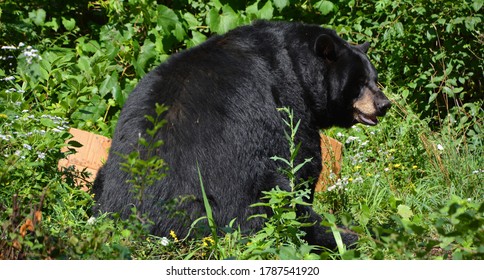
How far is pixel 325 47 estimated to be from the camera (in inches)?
247

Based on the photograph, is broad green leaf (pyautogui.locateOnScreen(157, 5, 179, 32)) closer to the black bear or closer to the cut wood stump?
the cut wood stump

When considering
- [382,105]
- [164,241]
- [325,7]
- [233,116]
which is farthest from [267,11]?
[164,241]

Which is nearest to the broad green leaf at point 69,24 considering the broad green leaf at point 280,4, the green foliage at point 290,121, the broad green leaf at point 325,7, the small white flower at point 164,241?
the green foliage at point 290,121

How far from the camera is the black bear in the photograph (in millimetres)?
5254

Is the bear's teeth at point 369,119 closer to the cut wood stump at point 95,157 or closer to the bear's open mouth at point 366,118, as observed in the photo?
the bear's open mouth at point 366,118

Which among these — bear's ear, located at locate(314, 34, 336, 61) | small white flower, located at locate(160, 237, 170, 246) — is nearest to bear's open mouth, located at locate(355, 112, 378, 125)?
bear's ear, located at locate(314, 34, 336, 61)

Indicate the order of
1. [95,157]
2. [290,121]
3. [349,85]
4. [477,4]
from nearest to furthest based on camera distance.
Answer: [290,121]
[349,85]
[95,157]
[477,4]

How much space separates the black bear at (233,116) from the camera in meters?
5.25

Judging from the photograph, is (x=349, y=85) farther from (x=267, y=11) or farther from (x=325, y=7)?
(x=325, y=7)

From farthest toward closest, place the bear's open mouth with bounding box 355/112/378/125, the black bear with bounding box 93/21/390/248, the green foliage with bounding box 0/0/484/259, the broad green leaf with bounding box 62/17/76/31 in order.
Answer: the broad green leaf with bounding box 62/17/76/31, the bear's open mouth with bounding box 355/112/378/125, the green foliage with bounding box 0/0/484/259, the black bear with bounding box 93/21/390/248

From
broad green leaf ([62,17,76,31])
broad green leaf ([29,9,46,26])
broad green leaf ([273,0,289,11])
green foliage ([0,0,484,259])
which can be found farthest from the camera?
broad green leaf ([62,17,76,31])

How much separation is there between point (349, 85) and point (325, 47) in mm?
394

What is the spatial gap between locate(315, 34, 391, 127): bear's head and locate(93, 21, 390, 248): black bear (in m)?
0.01

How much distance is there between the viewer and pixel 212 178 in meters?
5.34
